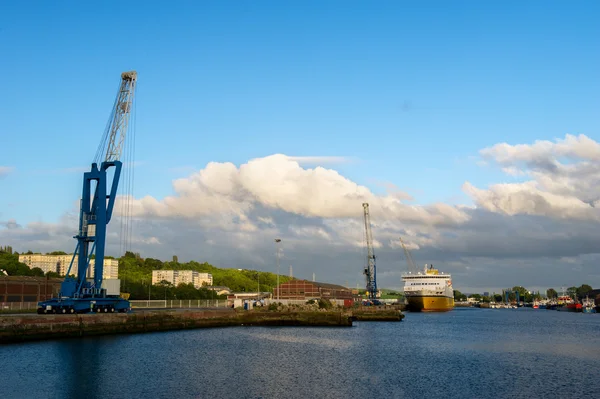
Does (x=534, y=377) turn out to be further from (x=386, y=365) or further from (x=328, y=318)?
(x=328, y=318)

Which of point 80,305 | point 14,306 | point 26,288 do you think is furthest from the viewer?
point 26,288

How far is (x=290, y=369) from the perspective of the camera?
44469 mm

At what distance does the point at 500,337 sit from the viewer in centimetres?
8025

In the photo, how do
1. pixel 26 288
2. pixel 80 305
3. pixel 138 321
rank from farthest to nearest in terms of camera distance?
pixel 26 288, pixel 138 321, pixel 80 305

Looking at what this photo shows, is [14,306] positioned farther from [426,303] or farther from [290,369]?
[426,303]

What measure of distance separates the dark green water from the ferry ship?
104162 millimetres

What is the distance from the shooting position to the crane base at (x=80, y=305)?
6975cm

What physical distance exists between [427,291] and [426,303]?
3.90 meters

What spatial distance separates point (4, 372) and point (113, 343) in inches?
770

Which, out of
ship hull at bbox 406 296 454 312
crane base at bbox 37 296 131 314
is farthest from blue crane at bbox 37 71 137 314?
ship hull at bbox 406 296 454 312

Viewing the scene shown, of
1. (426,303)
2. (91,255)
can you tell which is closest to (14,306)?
(91,255)

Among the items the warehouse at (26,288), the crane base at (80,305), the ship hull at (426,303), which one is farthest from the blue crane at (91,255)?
the ship hull at (426,303)

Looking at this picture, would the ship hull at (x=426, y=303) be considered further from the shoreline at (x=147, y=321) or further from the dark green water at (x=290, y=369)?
the dark green water at (x=290, y=369)

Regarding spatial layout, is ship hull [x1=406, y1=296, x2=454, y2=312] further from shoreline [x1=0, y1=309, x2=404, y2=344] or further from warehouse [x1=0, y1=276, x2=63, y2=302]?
warehouse [x1=0, y1=276, x2=63, y2=302]
